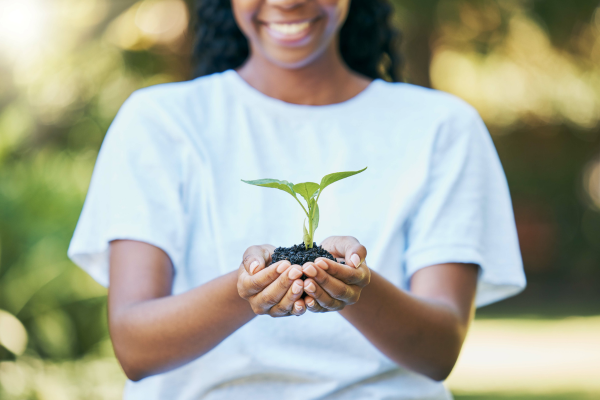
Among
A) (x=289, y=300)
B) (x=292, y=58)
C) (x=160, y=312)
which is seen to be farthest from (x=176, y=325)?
(x=292, y=58)

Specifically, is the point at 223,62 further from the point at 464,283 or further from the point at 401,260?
the point at 464,283

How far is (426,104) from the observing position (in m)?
1.95

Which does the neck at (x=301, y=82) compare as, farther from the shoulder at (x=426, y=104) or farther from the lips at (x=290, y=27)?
the lips at (x=290, y=27)

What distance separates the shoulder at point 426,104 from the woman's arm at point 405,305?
441 millimetres

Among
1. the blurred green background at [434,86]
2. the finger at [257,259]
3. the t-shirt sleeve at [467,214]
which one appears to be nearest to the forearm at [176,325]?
the finger at [257,259]

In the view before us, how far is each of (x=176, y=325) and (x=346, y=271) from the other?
499mm

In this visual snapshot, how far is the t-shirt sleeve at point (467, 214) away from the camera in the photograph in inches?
69.7

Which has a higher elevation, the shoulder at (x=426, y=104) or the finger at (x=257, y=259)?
the shoulder at (x=426, y=104)

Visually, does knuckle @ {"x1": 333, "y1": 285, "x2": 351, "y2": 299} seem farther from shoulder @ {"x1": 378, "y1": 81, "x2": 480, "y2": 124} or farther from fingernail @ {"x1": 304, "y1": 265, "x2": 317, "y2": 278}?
shoulder @ {"x1": 378, "y1": 81, "x2": 480, "y2": 124}

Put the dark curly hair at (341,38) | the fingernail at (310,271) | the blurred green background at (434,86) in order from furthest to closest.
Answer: the blurred green background at (434,86), the dark curly hair at (341,38), the fingernail at (310,271)

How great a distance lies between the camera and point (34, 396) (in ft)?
13.1

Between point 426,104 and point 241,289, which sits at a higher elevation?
point 426,104

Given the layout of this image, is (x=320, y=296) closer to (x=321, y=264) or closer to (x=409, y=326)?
(x=321, y=264)

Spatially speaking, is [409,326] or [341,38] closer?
[409,326]
